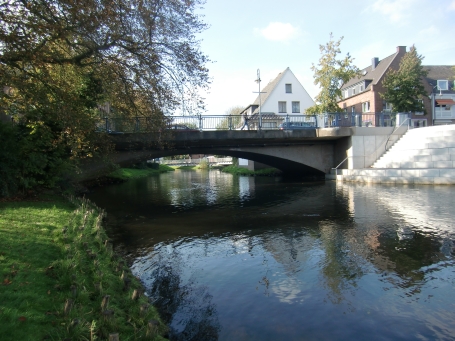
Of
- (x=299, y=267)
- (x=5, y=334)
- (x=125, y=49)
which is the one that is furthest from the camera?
(x=125, y=49)

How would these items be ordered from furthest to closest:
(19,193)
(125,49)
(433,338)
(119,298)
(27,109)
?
(19,193) < (125,49) < (27,109) < (119,298) < (433,338)

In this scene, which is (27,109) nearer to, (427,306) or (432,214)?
(427,306)

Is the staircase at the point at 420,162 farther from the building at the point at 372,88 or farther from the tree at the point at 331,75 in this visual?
the building at the point at 372,88

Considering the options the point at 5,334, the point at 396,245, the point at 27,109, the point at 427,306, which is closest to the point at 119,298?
the point at 5,334

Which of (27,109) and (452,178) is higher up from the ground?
(27,109)

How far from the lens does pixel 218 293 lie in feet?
18.9

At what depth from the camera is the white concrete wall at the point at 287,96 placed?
52.8 meters

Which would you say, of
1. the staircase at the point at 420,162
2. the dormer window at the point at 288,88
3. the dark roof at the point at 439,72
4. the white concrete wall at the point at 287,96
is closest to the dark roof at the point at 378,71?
the dark roof at the point at 439,72

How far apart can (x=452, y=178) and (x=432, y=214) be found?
9313mm

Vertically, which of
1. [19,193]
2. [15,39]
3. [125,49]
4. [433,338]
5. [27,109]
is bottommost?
[433,338]

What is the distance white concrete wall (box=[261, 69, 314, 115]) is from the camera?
52750 mm

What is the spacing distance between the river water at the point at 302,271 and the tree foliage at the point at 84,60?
12.7 ft

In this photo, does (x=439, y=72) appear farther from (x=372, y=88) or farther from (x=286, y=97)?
(x=286, y=97)

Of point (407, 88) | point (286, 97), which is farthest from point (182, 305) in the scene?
point (286, 97)
